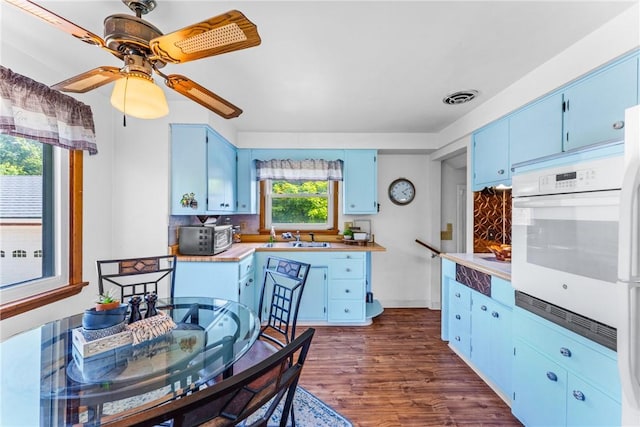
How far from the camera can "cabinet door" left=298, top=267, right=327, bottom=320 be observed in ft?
10.3

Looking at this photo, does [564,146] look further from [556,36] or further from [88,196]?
[88,196]

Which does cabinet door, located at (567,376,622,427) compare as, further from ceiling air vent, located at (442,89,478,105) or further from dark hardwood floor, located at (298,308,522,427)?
ceiling air vent, located at (442,89,478,105)

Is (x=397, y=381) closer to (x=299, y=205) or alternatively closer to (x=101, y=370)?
(x=101, y=370)

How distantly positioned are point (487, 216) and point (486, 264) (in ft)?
2.80

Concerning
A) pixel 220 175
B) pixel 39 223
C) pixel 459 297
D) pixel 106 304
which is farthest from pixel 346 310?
pixel 39 223

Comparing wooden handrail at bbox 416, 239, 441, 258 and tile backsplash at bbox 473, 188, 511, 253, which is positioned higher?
tile backsplash at bbox 473, 188, 511, 253

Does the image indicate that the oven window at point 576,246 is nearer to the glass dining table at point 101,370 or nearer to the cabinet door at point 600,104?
the cabinet door at point 600,104

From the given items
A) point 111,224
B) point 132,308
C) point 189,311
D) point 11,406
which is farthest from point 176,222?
point 11,406

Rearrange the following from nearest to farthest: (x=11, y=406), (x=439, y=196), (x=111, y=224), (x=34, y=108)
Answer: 1. (x=11, y=406)
2. (x=34, y=108)
3. (x=111, y=224)
4. (x=439, y=196)

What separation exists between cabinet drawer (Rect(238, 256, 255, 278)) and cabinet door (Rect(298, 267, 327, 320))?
689 millimetres

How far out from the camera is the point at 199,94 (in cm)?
145

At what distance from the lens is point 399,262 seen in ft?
12.5

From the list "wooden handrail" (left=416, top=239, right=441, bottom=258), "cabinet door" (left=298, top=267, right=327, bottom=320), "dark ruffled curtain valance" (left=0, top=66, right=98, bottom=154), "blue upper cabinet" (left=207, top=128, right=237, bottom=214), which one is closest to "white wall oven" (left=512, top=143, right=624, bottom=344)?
"cabinet door" (left=298, top=267, right=327, bottom=320)

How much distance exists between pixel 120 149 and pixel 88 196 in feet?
1.78
